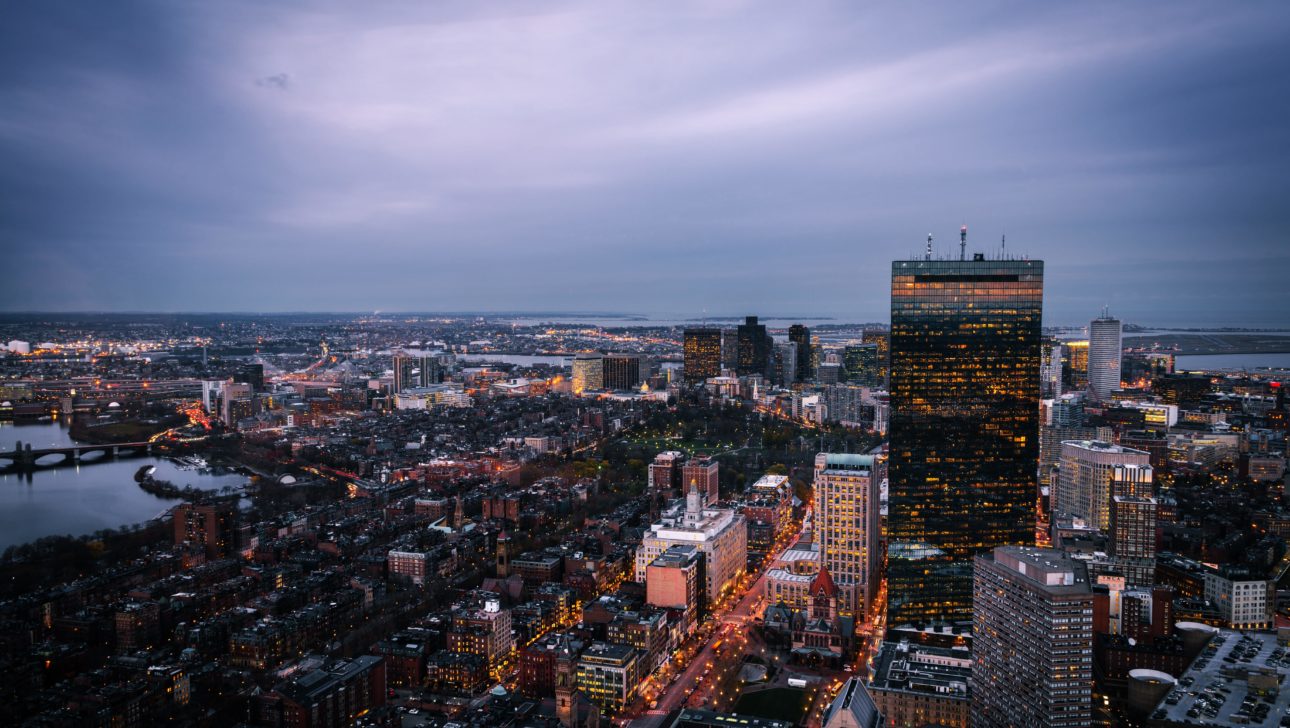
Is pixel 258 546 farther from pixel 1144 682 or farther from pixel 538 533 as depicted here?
pixel 1144 682

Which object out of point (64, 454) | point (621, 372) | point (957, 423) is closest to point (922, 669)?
point (957, 423)

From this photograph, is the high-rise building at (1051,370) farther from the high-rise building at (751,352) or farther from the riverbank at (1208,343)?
the high-rise building at (751,352)

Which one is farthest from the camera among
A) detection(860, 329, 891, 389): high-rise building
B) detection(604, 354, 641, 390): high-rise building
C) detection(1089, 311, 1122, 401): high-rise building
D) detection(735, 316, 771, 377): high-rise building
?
detection(735, 316, 771, 377): high-rise building

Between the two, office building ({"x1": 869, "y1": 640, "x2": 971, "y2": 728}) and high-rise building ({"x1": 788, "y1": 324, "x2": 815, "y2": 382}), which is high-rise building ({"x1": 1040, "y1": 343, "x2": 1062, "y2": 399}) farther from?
office building ({"x1": 869, "y1": 640, "x2": 971, "y2": 728})

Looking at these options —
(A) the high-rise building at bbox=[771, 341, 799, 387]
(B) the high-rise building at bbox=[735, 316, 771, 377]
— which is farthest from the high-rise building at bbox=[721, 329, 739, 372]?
(A) the high-rise building at bbox=[771, 341, 799, 387]

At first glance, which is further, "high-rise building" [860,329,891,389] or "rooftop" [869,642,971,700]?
"high-rise building" [860,329,891,389]

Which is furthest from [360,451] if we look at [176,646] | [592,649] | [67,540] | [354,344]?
[354,344]
